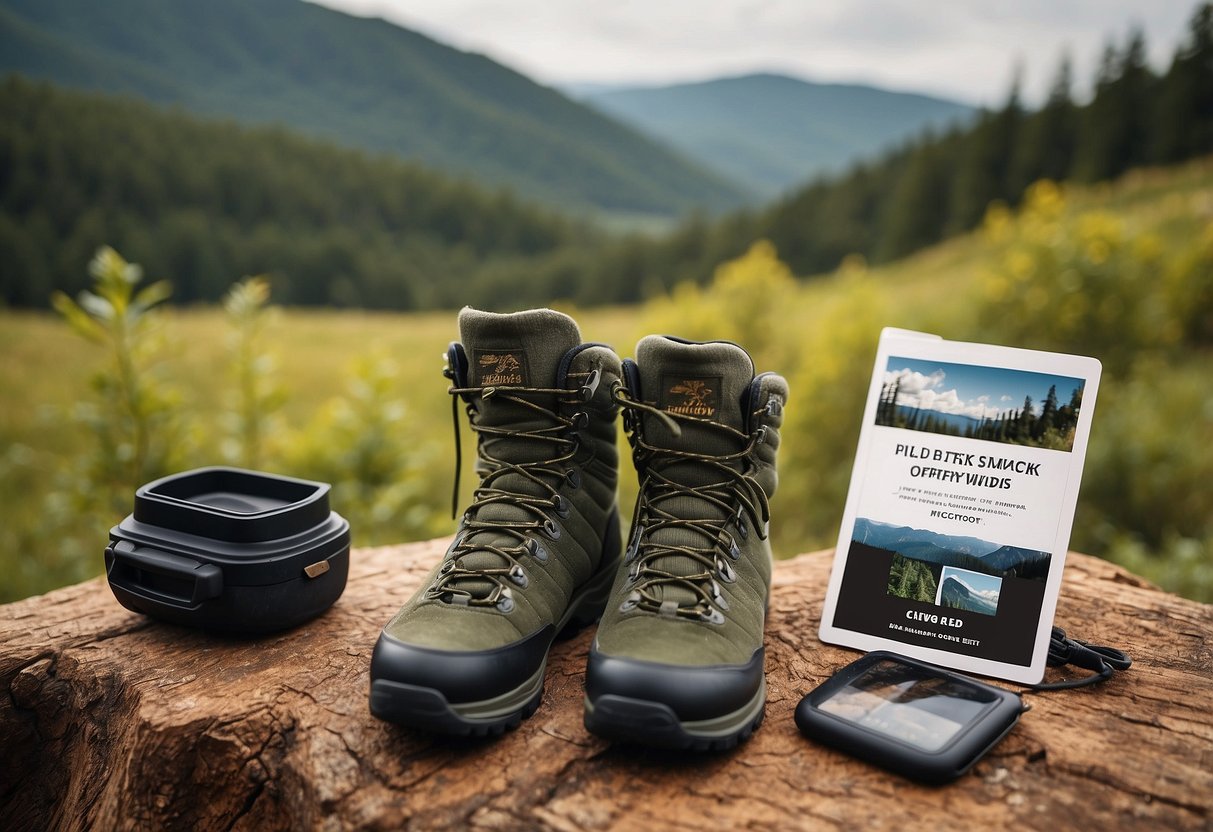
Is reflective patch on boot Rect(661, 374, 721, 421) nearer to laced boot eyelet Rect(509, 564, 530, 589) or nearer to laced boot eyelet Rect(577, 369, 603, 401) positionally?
laced boot eyelet Rect(577, 369, 603, 401)

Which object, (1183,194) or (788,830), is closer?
(788,830)

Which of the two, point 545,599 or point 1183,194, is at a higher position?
point 1183,194

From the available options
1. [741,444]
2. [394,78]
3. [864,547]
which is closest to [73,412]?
[741,444]

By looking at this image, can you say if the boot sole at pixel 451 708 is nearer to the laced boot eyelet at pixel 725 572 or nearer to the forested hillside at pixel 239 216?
the laced boot eyelet at pixel 725 572

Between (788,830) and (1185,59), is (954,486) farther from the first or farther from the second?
(1185,59)

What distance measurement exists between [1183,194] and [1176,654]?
1877cm

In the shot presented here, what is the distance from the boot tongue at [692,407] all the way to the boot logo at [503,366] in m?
0.31

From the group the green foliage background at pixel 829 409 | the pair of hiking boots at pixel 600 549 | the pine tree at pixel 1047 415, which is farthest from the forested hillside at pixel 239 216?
the pine tree at pixel 1047 415

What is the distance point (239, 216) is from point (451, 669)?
202 ft

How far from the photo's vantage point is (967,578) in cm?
206

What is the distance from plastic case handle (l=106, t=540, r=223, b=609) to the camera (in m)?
1.95

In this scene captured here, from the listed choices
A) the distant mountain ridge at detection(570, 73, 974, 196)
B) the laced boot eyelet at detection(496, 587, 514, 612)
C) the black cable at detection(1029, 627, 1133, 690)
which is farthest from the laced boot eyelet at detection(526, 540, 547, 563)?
the distant mountain ridge at detection(570, 73, 974, 196)

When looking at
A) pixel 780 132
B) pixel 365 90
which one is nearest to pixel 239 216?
pixel 365 90

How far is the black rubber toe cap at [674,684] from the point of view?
150cm
